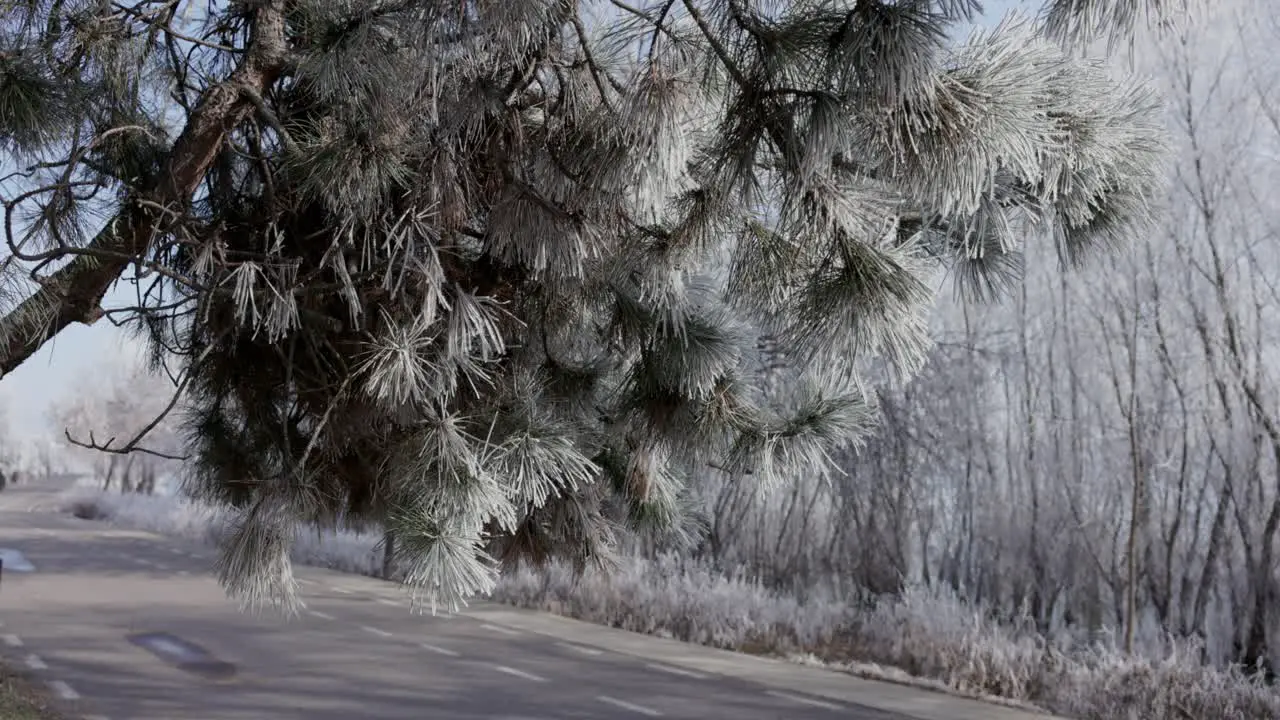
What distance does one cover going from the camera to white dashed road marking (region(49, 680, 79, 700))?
776 cm

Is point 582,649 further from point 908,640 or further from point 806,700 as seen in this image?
point 908,640

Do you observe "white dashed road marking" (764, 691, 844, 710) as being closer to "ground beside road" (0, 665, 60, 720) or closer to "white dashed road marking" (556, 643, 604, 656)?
"white dashed road marking" (556, 643, 604, 656)

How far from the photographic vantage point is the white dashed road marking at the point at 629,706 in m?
A: 7.61

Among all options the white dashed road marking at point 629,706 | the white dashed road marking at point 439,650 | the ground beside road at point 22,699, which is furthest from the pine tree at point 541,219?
the white dashed road marking at point 439,650

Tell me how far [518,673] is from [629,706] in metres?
1.33

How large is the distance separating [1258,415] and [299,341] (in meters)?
6.96

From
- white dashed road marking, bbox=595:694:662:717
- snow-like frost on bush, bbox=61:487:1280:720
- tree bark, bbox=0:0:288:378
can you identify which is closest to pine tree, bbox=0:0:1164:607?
tree bark, bbox=0:0:288:378

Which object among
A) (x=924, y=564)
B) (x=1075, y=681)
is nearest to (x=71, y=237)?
(x=1075, y=681)

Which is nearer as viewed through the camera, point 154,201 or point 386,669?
point 154,201

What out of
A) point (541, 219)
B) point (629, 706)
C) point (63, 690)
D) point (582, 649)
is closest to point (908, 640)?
point (582, 649)

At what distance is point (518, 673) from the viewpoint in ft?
28.9

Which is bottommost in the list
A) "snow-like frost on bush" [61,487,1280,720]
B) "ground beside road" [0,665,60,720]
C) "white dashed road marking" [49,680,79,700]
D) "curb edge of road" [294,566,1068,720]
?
"white dashed road marking" [49,680,79,700]

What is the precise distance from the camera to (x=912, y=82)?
5.92 ft

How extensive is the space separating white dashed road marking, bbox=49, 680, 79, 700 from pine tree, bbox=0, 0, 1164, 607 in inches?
186
